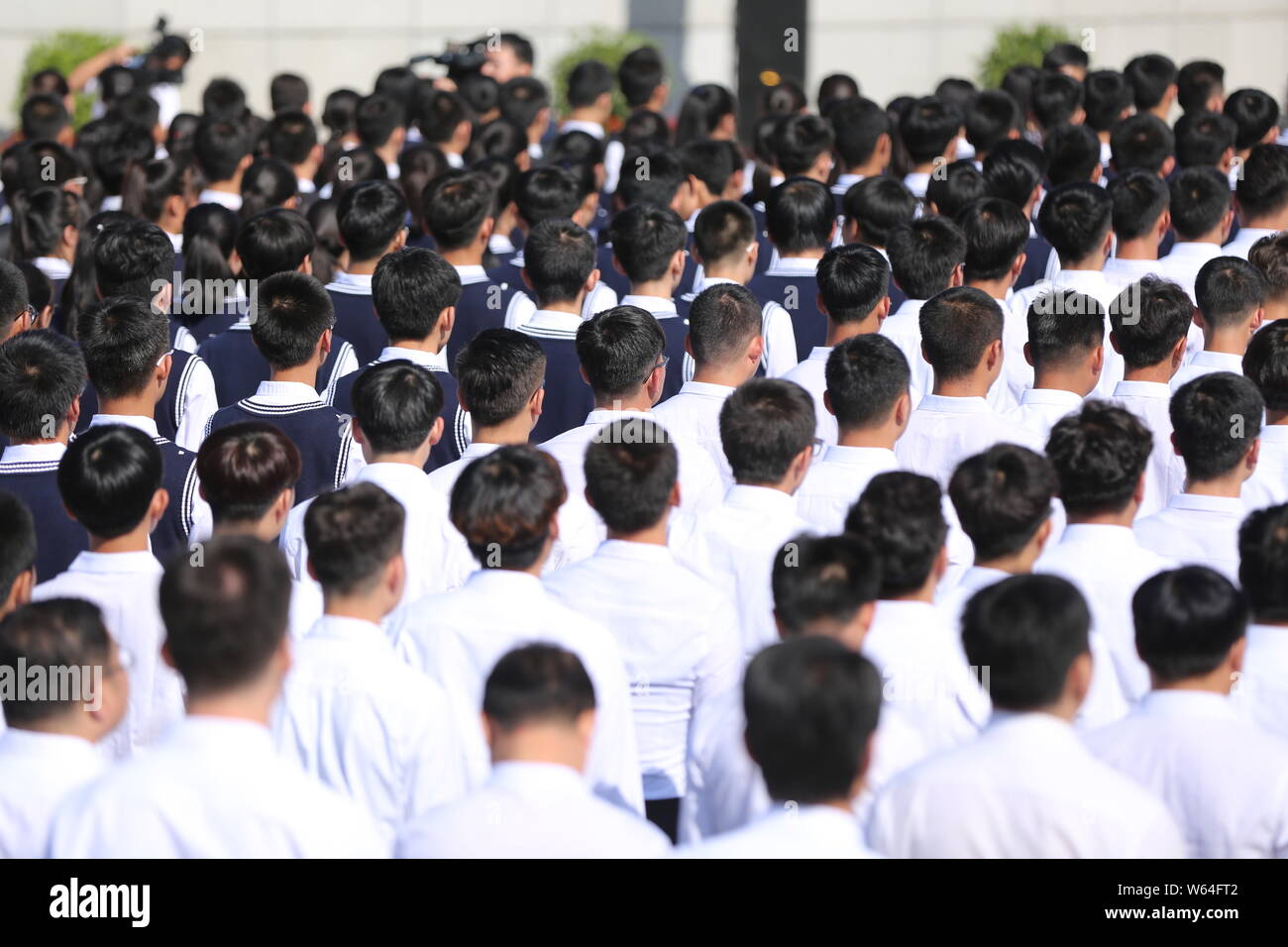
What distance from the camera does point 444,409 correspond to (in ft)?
16.2

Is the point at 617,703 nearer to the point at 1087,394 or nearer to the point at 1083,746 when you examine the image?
the point at 1083,746

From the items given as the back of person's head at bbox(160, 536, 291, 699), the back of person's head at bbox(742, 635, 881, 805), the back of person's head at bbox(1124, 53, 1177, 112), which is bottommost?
the back of person's head at bbox(742, 635, 881, 805)

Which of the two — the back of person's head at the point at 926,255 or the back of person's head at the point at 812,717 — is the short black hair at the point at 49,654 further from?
the back of person's head at the point at 926,255

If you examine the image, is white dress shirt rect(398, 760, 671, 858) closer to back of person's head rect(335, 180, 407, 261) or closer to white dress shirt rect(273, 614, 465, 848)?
white dress shirt rect(273, 614, 465, 848)

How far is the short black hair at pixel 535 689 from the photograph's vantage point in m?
2.59

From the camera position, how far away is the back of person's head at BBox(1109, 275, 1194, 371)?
4.83 m

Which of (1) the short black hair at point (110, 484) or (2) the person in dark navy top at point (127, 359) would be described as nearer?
(1) the short black hair at point (110, 484)

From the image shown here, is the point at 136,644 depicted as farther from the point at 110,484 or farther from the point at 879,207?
→ the point at 879,207

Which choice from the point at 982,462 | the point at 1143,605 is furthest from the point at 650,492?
the point at 1143,605

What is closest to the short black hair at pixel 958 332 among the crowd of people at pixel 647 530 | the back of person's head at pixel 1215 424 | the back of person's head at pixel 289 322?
the crowd of people at pixel 647 530

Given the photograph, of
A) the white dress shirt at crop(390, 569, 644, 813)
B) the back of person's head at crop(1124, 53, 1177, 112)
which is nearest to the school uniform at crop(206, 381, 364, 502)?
the white dress shirt at crop(390, 569, 644, 813)

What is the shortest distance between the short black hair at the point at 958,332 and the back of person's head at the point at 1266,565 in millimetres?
1421

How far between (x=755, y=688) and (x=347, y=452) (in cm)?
242

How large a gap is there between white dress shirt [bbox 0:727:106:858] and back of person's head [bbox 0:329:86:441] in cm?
162
